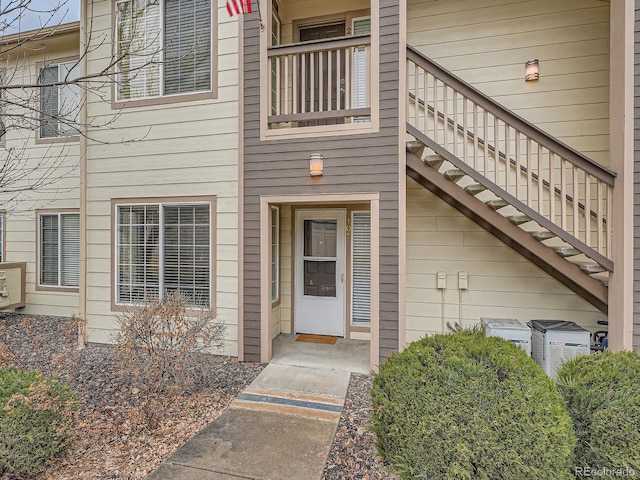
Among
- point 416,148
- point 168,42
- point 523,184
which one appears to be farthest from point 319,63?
point 523,184

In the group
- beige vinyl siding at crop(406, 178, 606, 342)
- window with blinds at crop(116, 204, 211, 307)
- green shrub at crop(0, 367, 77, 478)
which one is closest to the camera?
green shrub at crop(0, 367, 77, 478)

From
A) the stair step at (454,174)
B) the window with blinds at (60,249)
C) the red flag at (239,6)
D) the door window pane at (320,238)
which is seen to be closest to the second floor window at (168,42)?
the red flag at (239,6)

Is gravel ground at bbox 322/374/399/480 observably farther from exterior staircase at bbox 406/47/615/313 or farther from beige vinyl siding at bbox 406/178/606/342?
exterior staircase at bbox 406/47/615/313

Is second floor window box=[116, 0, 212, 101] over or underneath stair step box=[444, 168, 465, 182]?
over

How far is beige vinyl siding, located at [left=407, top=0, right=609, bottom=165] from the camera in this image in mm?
4812

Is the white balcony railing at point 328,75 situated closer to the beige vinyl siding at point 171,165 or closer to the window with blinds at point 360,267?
the beige vinyl siding at point 171,165

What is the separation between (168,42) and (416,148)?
13.8 feet

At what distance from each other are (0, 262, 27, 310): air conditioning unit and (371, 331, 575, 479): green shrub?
8.47 m

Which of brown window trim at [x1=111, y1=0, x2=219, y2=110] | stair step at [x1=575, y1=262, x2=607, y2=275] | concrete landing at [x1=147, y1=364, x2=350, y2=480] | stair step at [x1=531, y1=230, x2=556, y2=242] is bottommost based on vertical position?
concrete landing at [x1=147, y1=364, x2=350, y2=480]

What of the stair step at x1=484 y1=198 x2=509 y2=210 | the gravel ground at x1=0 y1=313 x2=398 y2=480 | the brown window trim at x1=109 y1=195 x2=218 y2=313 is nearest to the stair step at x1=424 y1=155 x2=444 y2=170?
the stair step at x1=484 y1=198 x2=509 y2=210

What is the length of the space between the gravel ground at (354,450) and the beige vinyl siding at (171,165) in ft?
7.37

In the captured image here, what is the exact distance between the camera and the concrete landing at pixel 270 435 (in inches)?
106

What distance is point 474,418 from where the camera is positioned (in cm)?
218

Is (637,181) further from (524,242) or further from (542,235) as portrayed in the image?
(524,242)
